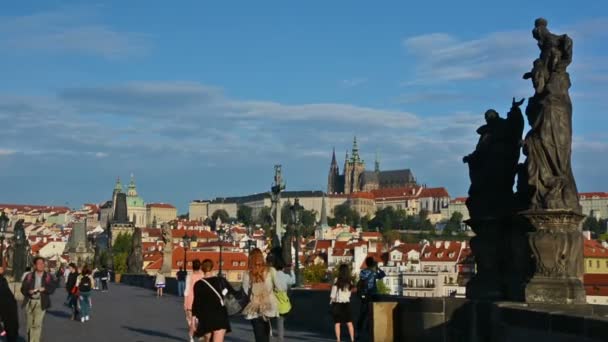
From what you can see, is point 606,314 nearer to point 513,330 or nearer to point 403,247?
point 513,330

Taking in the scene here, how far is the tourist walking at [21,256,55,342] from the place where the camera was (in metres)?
13.3

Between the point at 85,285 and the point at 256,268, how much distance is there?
421 inches

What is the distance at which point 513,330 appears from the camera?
920cm

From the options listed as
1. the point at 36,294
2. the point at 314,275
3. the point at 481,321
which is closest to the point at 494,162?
the point at 481,321

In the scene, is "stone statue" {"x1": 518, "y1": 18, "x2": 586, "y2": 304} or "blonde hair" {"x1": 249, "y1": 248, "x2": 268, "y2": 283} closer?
"stone statue" {"x1": 518, "y1": 18, "x2": 586, "y2": 304}

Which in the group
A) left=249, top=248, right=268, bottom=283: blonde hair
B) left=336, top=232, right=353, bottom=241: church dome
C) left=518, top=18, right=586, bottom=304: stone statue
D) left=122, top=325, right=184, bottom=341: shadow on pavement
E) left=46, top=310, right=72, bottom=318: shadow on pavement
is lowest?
left=46, top=310, right=72, bottom=318: shadow on pavement

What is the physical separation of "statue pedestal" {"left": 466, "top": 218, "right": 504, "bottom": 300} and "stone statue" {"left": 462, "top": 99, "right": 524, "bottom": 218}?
9.8 inches

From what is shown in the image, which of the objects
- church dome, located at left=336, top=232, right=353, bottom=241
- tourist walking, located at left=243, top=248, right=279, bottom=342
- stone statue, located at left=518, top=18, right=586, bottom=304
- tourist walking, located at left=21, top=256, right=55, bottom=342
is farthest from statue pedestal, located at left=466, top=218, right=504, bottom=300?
church dome, located at left=336, top=232, right=353, bottom=241

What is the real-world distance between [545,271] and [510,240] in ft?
3.90

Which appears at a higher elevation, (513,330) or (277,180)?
(277,180)

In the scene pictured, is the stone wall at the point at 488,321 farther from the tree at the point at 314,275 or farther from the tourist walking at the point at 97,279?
the tree at the point at 314,275

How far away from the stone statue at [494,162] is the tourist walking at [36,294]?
220 inches

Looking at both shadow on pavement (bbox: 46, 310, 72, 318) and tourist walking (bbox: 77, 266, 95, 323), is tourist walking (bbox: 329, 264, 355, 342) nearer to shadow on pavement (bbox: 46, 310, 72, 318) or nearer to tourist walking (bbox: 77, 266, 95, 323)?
tourist walking (bbox: 77, 266, 95, 323)

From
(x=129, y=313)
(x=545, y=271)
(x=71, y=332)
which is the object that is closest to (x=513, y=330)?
(x=545, y=271)
